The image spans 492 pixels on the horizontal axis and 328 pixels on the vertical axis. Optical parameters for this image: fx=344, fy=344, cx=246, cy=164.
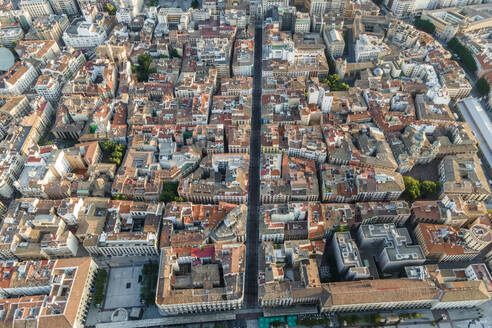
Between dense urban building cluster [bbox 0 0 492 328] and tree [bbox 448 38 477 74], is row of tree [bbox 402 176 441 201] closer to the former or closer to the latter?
dense urban building cluster [bbox 0 0 492 328]

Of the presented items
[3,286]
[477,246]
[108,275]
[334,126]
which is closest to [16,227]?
[3,286]

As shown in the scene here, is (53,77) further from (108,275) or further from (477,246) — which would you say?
(477,246)

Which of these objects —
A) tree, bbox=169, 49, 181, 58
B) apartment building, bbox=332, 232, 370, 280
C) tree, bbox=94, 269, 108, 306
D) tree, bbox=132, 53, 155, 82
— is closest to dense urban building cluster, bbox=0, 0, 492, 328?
tree, bbox=94, 269, 108, 306

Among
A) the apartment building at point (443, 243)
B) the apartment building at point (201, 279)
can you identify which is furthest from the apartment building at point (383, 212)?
the apartment building at point (201, 279)

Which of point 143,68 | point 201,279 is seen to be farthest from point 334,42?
point 201,279

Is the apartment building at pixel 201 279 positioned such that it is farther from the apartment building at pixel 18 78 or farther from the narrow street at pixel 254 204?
the apartment building at pixel 18 78
